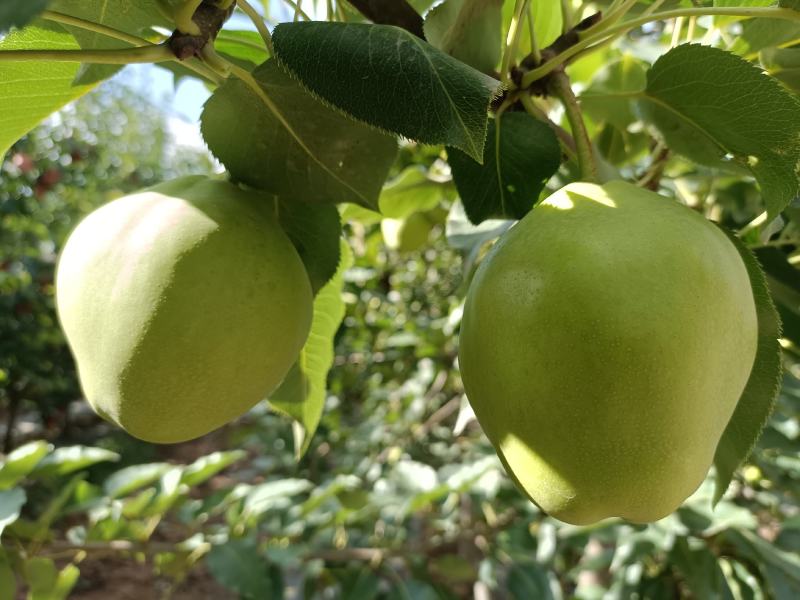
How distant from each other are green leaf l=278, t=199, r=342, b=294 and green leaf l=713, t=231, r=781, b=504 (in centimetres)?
34

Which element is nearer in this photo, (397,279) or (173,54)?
(173,54)

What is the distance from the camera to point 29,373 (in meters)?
4.29

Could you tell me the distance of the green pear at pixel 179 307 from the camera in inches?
19.1

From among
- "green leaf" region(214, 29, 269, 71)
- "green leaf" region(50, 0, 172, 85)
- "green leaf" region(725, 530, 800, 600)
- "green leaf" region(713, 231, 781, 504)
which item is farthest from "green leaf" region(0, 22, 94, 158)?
"green leaf" region(725, 530, 800, 600)

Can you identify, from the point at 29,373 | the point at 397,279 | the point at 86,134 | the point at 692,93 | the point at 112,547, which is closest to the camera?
the point at 692,93

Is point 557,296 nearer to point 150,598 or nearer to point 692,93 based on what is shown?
point 692,93

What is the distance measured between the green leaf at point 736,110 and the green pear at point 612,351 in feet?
0.29

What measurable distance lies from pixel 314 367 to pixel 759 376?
1.46 ft

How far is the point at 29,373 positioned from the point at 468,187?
4.44 m

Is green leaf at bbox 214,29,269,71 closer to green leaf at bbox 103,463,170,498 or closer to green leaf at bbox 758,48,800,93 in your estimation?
green leaf at bbox 758,48,800,93

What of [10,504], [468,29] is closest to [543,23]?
[468,29]

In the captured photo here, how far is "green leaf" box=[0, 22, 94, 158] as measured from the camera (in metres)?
0.53

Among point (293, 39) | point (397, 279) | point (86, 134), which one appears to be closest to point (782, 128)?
point (293, 39)

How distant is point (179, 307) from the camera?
48cm
